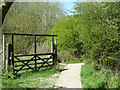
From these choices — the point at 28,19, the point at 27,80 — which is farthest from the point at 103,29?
the point at 28,19

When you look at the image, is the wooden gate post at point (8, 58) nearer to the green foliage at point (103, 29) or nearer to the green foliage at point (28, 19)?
the green foliage at point (103, 29)

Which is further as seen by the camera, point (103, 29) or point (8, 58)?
point (8, 58)

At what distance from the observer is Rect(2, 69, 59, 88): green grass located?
6.21m

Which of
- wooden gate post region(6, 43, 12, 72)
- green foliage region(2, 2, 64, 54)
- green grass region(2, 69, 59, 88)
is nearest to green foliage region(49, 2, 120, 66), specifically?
green grass region(2, 69, 59, 88)

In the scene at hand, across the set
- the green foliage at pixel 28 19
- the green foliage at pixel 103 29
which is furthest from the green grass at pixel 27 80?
the green foliage at pixel 28 19

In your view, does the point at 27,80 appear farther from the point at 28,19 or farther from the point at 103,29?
the point at 28,19

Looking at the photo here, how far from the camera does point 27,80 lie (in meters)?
6.97

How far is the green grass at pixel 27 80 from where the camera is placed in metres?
6.21

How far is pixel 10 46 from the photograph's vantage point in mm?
7867

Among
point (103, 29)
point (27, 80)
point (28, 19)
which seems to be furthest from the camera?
point (28, 19)

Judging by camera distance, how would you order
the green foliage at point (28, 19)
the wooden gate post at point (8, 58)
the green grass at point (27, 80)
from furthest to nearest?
the green foliage at point (28, 19), the wooden gate post at point (8, 58), the green grass at point (27, 80)

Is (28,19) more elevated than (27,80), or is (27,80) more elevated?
(28,19)

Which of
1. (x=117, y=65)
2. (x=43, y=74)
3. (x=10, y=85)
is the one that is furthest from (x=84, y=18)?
(x=10, y=85)

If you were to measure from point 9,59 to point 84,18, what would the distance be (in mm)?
4291
